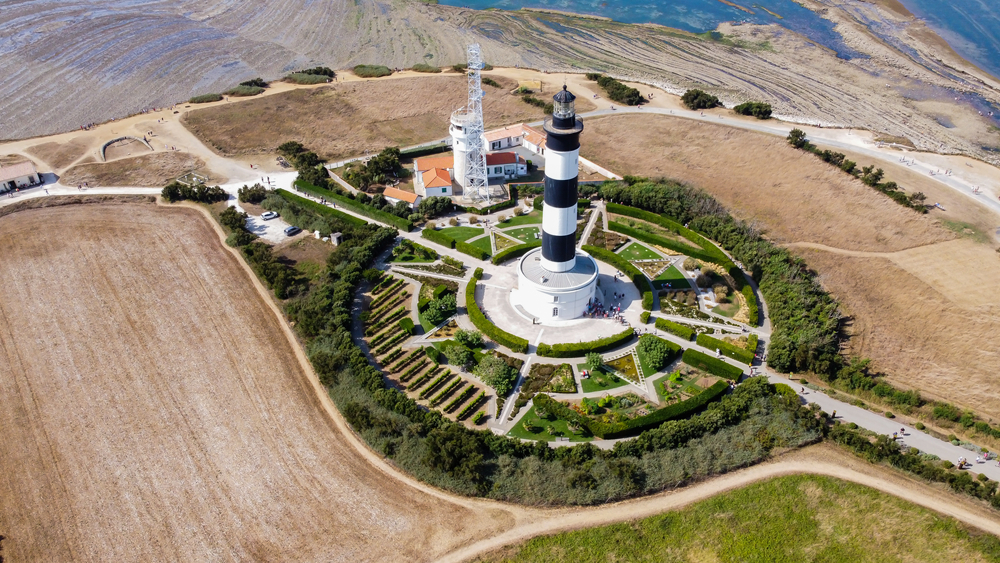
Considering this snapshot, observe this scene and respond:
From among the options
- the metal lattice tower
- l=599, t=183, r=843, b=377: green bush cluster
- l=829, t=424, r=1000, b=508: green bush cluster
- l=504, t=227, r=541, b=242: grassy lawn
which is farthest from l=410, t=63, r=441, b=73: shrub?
l=829, t=424, r=1000, b=508: green bush cluster

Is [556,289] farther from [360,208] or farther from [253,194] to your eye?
[253,194]

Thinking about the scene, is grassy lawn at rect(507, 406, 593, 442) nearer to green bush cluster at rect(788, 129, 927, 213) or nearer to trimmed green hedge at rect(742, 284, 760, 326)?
trimmed green hedge at rect(742, 284, 760, 326)

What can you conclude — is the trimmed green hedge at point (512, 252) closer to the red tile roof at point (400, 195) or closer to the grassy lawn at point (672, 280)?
the grassy lawn at point (672, 280)

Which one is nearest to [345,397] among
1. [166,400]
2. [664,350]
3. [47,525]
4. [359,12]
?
[166,400]

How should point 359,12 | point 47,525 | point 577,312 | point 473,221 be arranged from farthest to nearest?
point 359,12 → point 473,221 → point 577,312 → point 47,525

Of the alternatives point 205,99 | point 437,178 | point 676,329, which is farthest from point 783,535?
point 205,99

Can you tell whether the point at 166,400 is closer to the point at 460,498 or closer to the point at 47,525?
the point at 47,525
